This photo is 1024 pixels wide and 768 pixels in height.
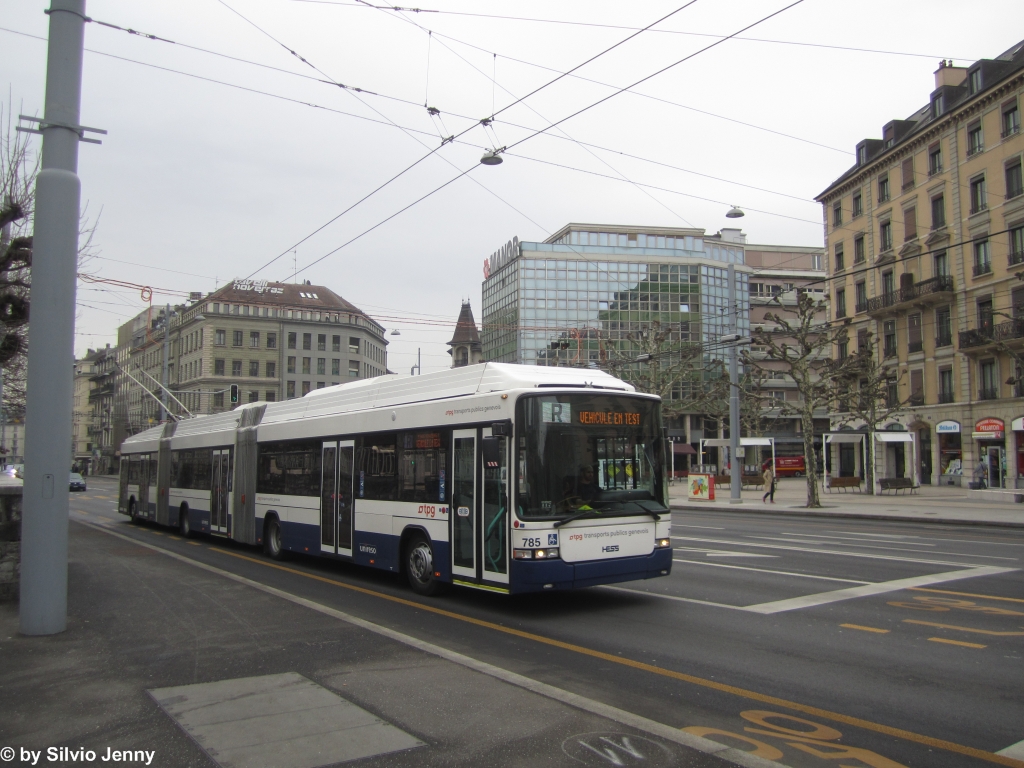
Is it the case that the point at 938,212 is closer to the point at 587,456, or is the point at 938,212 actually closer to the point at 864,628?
the point at 587,456

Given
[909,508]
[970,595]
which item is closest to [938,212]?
[909,508]

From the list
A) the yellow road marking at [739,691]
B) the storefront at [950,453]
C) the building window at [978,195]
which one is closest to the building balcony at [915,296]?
the building window at [978,195]

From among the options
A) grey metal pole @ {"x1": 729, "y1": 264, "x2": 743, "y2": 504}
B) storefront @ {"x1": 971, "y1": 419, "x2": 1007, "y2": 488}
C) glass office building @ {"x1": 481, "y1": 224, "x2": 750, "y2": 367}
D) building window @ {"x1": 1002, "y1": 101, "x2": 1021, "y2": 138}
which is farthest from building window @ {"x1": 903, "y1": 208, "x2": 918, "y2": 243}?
glass office building @ {"x1": 481, "y1": 224, "x2": 750, "y2": 367}

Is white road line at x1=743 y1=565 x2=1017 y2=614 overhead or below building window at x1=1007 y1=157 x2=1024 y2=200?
below

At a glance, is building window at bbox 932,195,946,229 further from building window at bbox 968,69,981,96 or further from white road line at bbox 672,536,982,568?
white road line at bbox 672,536,982,568

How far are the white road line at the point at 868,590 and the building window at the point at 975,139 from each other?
3722cm

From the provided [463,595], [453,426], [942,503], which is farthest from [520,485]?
[942,503]

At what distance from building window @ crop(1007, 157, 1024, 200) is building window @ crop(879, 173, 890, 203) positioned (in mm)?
10468

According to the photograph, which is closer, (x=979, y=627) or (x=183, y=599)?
(x=979, y=627)

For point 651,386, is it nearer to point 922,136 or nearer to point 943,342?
point 943,342

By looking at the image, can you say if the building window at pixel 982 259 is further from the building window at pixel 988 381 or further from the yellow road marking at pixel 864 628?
the yellow road marking at pixel 864 628

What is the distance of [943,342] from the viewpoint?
46.1m

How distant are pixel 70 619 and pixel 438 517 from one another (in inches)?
169

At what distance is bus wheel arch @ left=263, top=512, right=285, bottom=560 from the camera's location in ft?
50.1
